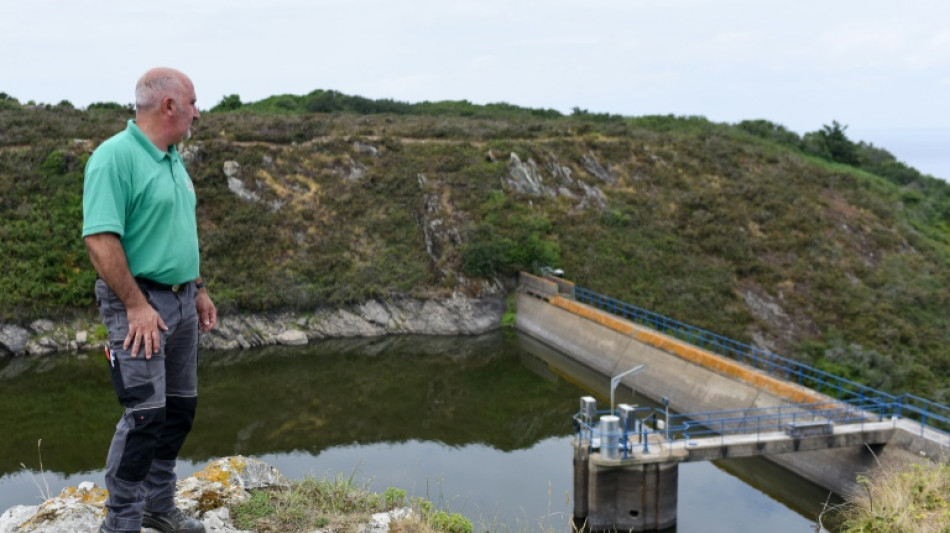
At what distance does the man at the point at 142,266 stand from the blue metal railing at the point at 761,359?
19.2 meters

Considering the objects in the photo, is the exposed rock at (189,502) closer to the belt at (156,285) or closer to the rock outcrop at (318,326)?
the belt at (156,285)

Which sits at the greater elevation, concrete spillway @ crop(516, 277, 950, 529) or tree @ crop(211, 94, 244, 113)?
tree @ crop(211, 94, 244, 113)

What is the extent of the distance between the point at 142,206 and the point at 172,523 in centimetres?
239

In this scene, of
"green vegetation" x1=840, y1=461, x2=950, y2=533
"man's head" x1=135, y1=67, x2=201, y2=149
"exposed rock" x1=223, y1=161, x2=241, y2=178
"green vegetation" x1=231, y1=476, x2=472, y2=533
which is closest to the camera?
"man's head" x1=135, y1=67, x2=201, y2=149

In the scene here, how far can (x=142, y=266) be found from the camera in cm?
458

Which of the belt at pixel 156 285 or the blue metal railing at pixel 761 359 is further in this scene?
the blue metal railing at pixel 761 359

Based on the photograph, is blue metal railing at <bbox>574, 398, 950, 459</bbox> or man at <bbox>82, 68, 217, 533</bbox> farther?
blue metal railing at <bbox>574, 398, 950, 459</bbox>

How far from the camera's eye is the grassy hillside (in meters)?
31.8

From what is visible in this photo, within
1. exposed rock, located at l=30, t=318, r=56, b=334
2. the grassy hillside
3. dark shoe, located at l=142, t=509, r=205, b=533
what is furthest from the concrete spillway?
exposed rock, located at l=30, t=318, r=56, b=334

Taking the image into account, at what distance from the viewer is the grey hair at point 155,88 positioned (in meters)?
4.73

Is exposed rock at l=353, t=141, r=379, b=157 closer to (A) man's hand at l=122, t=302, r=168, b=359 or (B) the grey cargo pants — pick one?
(B) the grey cargo pants

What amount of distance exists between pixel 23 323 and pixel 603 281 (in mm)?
27629

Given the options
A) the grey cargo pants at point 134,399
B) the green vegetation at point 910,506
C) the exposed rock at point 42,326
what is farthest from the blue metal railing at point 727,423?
the exposed rock at point 42,326

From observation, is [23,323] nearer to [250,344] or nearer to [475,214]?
[250,344]
